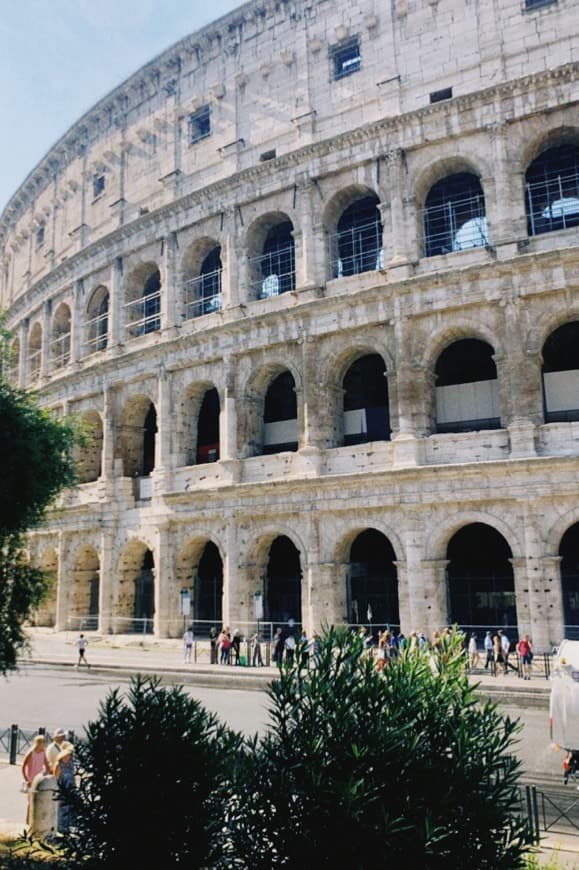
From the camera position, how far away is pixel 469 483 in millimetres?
18562

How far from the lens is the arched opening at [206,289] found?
2603cm

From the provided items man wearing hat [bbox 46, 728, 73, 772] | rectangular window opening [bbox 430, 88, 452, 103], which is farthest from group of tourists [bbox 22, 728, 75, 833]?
rectangular window opening [bbox 430, 88, 452, 103]

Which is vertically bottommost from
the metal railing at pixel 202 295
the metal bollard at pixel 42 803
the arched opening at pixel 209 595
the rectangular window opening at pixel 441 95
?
the metal bollard at pixel 42 803

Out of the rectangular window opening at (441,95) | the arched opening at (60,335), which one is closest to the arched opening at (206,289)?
the arched opening at (60,335)

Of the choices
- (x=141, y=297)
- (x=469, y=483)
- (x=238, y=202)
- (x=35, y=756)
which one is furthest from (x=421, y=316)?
(x=35, y=756)

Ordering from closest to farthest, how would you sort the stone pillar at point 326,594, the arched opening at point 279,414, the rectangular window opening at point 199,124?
the stone pillar at point 326,594, the arched opening at point 279,414, the rectangular window opening at point 199,124

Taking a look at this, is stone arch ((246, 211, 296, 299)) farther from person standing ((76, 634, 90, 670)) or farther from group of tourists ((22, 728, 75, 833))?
group of tourists ((22, 728, 75, 833))

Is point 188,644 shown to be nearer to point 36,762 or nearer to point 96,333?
point 36,762

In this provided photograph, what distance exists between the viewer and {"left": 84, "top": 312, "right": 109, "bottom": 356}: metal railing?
2995 centimetres

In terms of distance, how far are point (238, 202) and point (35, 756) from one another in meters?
19.7

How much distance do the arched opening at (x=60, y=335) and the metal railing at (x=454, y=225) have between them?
17.7m

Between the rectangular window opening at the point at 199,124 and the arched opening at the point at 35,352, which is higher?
the rectangular window opening at the point at 199,124

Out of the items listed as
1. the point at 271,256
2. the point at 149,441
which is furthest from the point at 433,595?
the point at 149,441

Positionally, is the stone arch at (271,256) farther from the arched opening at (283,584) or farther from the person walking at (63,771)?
the person walking at (63,771)
